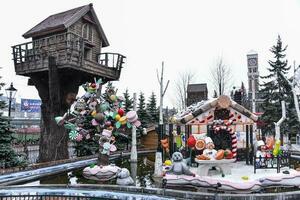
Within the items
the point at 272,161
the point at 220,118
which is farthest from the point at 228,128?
the point at 272,161

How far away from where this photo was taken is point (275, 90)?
36156 millimetres

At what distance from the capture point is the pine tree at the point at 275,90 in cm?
3481

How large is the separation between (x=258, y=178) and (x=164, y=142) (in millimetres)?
5581

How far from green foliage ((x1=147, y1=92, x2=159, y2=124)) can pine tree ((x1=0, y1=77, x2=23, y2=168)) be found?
2150 centimetres

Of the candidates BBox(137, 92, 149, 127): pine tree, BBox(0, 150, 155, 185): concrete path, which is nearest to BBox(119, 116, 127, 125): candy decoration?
BBox(0, 150, 155, 185): concrete path

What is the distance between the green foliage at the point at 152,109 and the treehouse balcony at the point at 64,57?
15.6 meters

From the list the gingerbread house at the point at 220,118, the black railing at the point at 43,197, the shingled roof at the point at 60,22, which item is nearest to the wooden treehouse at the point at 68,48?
the shingled roof at the point at 60,22

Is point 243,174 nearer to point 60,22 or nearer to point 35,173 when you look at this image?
point 35,173

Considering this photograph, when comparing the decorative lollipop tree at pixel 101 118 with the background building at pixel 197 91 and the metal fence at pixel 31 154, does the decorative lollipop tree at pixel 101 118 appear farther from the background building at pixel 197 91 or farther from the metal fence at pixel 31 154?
the background building at pixel 197 91

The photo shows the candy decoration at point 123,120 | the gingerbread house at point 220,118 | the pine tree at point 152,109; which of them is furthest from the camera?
the pine tree at point 152,109

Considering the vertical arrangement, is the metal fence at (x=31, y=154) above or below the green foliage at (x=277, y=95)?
below

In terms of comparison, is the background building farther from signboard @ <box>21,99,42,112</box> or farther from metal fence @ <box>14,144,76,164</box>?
metal fence @ <box>14,144,76,164</box>

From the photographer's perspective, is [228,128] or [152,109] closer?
[228,128]

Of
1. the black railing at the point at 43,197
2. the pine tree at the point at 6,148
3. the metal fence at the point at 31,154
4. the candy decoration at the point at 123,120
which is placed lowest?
the metal fence at the point at 31,154
